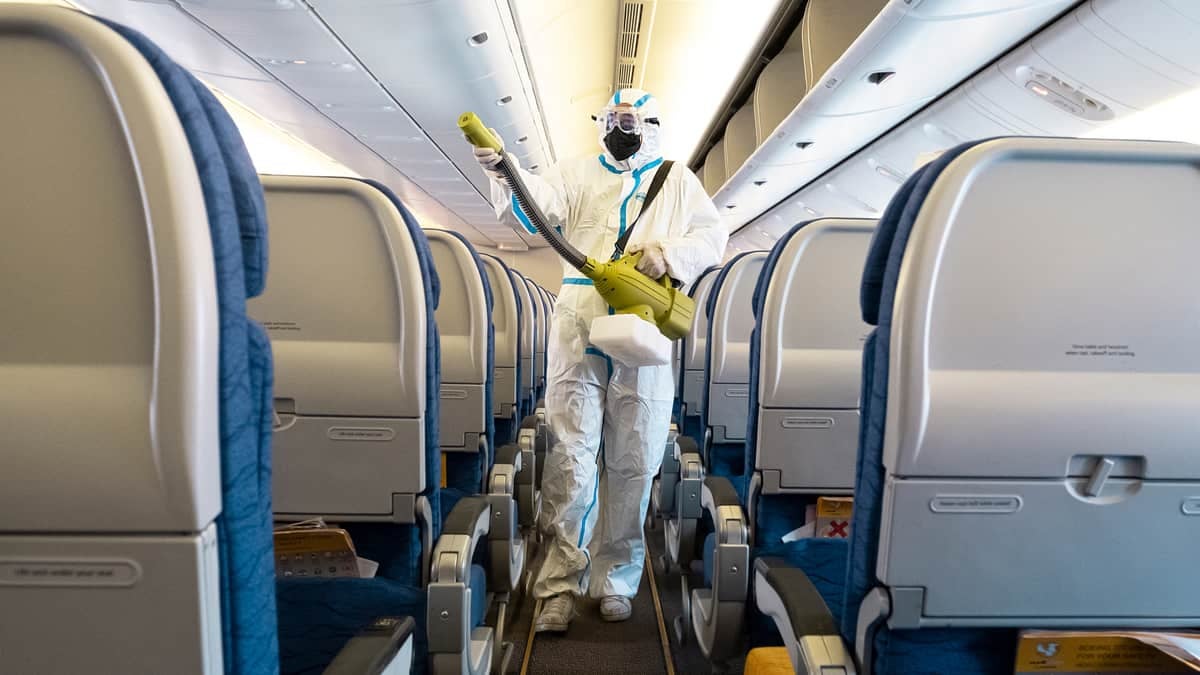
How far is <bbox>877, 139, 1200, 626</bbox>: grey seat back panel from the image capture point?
107cm

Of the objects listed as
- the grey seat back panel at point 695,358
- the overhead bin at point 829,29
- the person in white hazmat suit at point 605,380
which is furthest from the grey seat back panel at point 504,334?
the overhead bin at point 829,29

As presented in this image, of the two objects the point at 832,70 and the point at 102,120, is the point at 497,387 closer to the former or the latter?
the point at 832,70

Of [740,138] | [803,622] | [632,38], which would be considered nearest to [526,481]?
[803,622]

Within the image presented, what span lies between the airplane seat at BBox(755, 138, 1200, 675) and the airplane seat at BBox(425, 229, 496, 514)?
1658 millimetres

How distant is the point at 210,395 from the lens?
0.74m

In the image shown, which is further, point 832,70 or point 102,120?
point 832,70

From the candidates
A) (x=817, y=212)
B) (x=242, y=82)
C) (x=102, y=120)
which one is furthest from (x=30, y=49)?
(x=817, y=212)

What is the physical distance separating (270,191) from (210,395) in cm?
99

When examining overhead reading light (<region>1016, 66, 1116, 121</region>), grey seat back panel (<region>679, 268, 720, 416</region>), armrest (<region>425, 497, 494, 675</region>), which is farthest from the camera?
grey seat back panel (<region>679, 268, 720, 416</region>)

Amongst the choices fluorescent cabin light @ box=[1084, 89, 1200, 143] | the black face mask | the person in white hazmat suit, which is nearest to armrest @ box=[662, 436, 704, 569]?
the person in white hazmat suit

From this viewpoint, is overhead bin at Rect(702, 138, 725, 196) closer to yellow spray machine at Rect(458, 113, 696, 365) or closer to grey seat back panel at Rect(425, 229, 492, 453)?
yellow spray machine at Rect(458, 113, 696, 365)

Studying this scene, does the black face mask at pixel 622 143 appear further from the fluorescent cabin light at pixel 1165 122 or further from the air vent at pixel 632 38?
the air vent at pixel 632 38

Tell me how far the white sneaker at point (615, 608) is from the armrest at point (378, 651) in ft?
6.05

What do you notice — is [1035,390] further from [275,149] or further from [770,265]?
[275,149]
